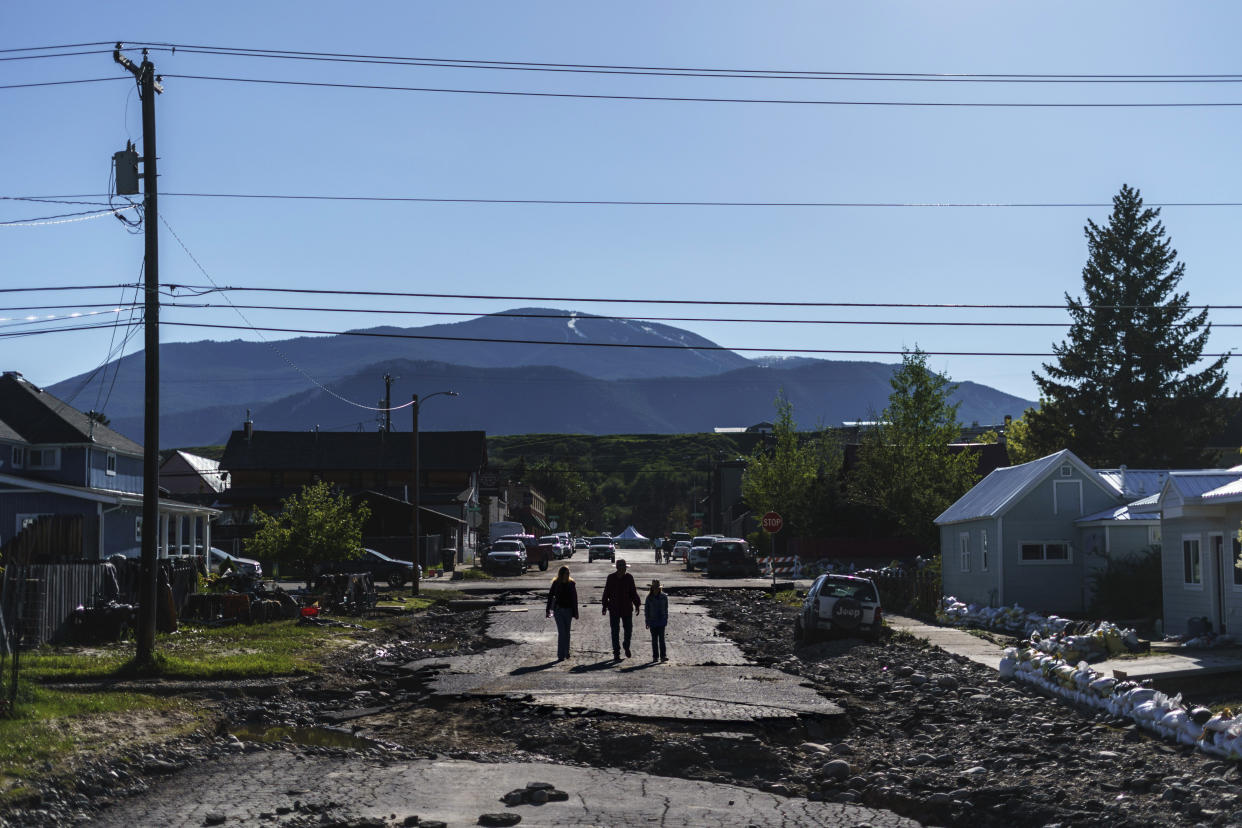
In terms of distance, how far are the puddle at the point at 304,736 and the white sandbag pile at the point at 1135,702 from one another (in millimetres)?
8621

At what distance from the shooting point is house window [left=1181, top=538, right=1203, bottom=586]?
972 inches

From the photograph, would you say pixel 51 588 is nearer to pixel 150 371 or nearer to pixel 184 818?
pixel 150 371

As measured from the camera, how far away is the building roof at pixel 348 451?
88938mm

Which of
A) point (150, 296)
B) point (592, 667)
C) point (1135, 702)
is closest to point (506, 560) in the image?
point (592, 667)

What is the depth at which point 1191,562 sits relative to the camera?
25109 millimetres

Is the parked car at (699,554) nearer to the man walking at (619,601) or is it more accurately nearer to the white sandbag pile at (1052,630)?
the white sandbag pile at (1052,630)

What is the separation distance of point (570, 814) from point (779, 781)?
268cm

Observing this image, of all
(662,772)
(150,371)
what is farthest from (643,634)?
(662,772)

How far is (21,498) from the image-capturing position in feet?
123

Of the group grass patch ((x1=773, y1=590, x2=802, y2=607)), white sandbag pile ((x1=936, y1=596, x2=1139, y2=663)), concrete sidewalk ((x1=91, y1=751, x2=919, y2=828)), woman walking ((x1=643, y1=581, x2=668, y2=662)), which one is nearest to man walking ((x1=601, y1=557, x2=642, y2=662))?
woman walking ((x1=643, y1=581, x2=668, y2=662))

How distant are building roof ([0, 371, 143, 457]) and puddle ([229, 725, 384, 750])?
1096 inches

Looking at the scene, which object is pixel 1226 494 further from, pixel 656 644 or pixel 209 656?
pixel 209 656

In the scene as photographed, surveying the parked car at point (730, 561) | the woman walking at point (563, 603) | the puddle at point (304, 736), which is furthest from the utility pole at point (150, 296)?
the parked car at point (730, 561)

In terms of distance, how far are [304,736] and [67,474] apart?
29.8 m
